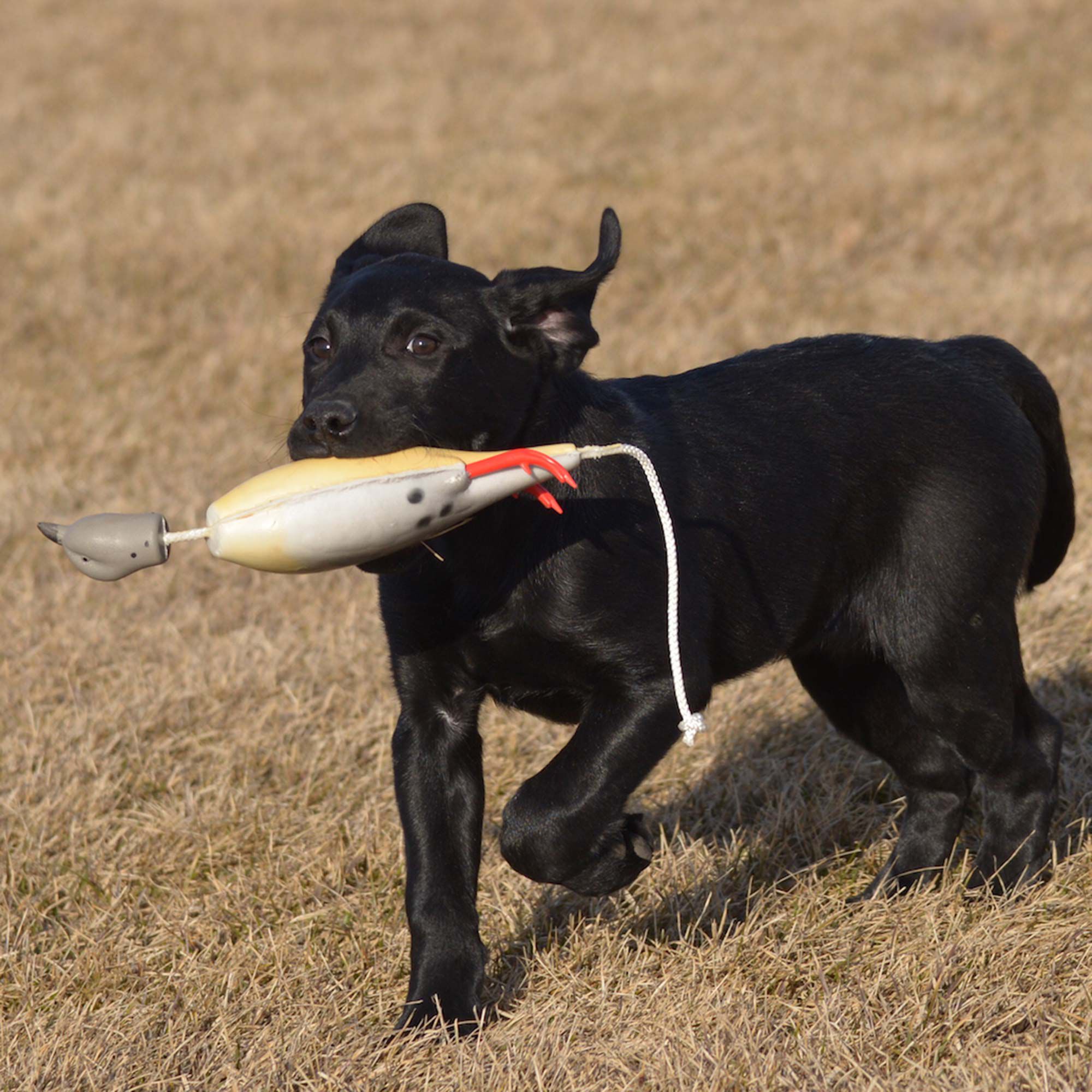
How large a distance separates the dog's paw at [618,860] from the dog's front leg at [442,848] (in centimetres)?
28

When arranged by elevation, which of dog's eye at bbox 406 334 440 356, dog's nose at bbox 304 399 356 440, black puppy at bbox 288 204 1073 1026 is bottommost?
black puppy at bbox 288 204 1073 1026

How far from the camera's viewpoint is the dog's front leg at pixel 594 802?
316cm

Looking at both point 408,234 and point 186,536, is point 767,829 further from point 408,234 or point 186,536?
point 186,536

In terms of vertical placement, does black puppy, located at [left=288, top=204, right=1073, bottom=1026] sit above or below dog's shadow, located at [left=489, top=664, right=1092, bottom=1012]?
above

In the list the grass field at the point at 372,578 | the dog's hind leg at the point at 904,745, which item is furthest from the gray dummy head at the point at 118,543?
the dog's hind leg at the point at 904,745

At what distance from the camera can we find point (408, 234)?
151 inches

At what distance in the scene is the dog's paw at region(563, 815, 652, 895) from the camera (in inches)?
127

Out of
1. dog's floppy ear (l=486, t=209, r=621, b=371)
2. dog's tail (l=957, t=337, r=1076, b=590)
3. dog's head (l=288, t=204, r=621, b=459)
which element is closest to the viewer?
dog's head (l=288, t=204, r=621, b=459)

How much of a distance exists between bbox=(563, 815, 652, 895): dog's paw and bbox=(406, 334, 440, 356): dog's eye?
1.04 meters

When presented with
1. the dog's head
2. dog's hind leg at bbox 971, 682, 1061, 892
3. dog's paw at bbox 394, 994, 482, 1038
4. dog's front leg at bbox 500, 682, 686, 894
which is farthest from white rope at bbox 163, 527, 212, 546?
dog's hind leg at bbox 971, 682, 1061, 892

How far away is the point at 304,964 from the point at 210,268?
7931 millimetres

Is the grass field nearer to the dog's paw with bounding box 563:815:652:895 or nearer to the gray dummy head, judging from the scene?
the dog's paw with bounding box 563:815:652:895

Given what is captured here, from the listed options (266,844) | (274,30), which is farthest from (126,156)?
(266,844)

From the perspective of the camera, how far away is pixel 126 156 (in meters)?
12.9
